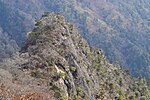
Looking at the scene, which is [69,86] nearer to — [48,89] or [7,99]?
[48,89]

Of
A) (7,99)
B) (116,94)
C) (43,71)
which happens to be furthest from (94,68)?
(7,99)

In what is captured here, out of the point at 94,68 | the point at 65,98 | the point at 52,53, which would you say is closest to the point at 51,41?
the point at 52,53

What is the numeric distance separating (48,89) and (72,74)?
14613mm

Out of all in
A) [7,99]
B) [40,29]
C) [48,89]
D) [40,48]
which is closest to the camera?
[7,99]

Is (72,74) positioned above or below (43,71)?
below

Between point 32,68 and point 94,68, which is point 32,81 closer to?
point 32,68

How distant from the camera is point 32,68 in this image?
40719mm

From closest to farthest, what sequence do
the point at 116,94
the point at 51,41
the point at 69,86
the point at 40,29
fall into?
1. the point at 69,86
2. the point at 51,41
3. the point at 40,29
4. the point at 116,94

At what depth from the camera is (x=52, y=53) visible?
4619 centimetres

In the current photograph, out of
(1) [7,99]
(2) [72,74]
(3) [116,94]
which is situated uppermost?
(1) [7,99]

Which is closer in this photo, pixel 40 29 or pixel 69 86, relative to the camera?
pixel 69 86

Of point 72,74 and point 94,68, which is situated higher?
point 72,74

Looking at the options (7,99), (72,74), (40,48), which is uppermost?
(7,99)

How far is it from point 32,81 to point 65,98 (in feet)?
10.2
